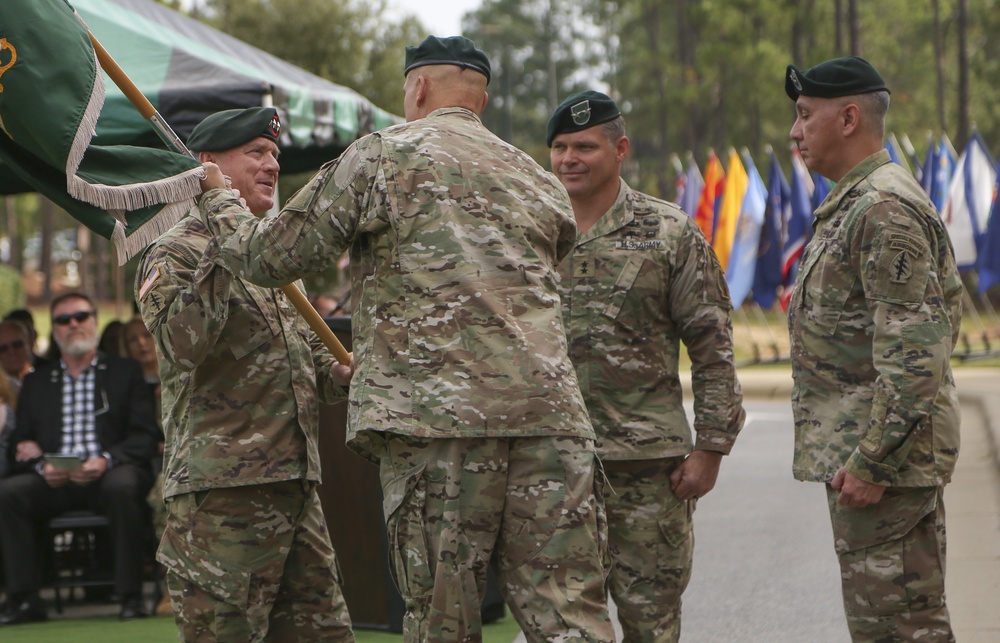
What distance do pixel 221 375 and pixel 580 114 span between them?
1586mm

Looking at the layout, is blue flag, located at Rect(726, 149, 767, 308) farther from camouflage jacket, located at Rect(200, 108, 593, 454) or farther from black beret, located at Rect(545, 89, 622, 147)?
camouflage jacket, located at Rect(200, 108, 593, 454)

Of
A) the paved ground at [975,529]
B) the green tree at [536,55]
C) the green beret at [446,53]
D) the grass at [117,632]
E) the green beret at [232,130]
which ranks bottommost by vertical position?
the grass at [117,632]

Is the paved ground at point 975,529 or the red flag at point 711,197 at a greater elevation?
the red flag at point 711,197

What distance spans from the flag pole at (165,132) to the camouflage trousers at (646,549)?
3.50ft

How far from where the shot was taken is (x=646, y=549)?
15.6ft

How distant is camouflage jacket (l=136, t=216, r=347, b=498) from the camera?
4.23 metres

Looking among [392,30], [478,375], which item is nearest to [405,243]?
[478,375]

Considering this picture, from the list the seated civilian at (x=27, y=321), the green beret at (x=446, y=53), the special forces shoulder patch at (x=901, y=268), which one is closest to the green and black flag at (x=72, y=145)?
the green beret at (x=446, y=53)

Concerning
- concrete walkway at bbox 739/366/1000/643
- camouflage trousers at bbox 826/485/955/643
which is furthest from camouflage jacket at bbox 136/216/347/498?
concrete walkway at bbox 739/366/1000/643

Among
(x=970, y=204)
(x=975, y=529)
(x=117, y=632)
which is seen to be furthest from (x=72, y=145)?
(x=970, y=204)

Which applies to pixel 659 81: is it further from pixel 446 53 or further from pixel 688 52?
pixel 446 53

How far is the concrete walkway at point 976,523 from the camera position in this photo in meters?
6.41

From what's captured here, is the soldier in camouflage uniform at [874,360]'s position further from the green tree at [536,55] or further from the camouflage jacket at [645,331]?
the green tree at [536,55]

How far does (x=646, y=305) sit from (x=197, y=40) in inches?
186
